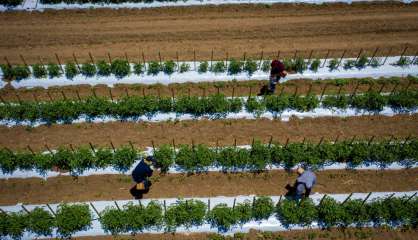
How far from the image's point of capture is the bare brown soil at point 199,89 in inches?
613

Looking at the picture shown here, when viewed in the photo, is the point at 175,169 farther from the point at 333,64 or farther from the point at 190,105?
the point at 333,64

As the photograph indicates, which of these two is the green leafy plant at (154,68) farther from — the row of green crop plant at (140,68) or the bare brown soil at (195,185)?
the bare brown soil at (195,185)

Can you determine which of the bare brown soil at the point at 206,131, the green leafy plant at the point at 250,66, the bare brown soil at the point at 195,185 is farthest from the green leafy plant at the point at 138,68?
the bare brown soil at the point at 195,185

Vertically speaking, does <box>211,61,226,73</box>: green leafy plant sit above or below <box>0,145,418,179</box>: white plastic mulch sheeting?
above

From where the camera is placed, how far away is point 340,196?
1296cm

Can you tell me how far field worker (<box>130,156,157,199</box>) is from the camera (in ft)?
40.9

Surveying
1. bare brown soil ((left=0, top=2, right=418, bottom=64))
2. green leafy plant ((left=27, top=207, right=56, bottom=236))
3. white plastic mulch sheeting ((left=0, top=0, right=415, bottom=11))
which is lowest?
green leafy plant ((left=27, top=207, right=56, bottom=236))

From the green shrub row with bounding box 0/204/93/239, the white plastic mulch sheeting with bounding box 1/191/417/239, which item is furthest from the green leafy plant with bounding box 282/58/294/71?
the green shrub row with bounding box 0/204/93/239

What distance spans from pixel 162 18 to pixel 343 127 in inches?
379

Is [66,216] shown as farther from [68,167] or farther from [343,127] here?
[343,127]

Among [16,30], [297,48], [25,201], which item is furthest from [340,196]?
[16,30]

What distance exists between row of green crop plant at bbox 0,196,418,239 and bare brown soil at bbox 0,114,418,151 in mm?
2625

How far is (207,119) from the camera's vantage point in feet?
49.0

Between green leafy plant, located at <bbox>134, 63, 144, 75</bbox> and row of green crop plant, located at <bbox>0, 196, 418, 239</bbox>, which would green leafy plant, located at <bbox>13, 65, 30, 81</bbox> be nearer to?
green leafy plant, located at <bbox>134, 63, 144, 75</bbox>
